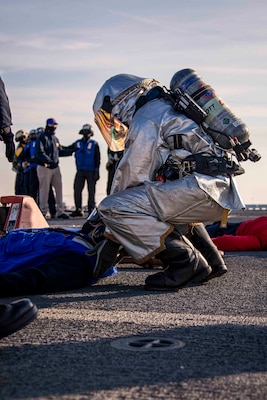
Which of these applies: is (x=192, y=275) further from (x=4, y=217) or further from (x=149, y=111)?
(x=4, y=217)

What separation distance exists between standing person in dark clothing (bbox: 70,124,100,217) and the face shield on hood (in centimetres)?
1366

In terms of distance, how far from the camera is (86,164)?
20.1 metres

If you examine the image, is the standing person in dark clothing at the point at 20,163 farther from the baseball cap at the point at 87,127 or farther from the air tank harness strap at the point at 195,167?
the air tank harness strap at the point at 195,167

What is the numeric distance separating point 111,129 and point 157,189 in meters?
0.96

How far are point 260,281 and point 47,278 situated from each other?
180cm

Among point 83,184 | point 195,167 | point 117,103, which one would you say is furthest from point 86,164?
point 195,167

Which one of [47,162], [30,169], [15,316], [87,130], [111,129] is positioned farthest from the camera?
[87,130]

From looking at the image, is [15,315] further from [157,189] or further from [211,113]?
[211,113]

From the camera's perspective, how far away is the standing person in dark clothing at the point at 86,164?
20094mm

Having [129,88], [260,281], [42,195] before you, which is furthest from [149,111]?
[42,195]

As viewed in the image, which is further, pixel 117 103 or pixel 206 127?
pixel 117 103

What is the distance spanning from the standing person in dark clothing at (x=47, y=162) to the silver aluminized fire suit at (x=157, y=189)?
1317 cm

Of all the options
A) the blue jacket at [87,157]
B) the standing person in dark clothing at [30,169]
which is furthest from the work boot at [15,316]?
the blue jacket at [87,157]

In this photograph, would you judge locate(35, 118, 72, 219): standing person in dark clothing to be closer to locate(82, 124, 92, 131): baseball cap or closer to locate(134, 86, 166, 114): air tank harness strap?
locate(82, 124, 92, 131): baseball cap
